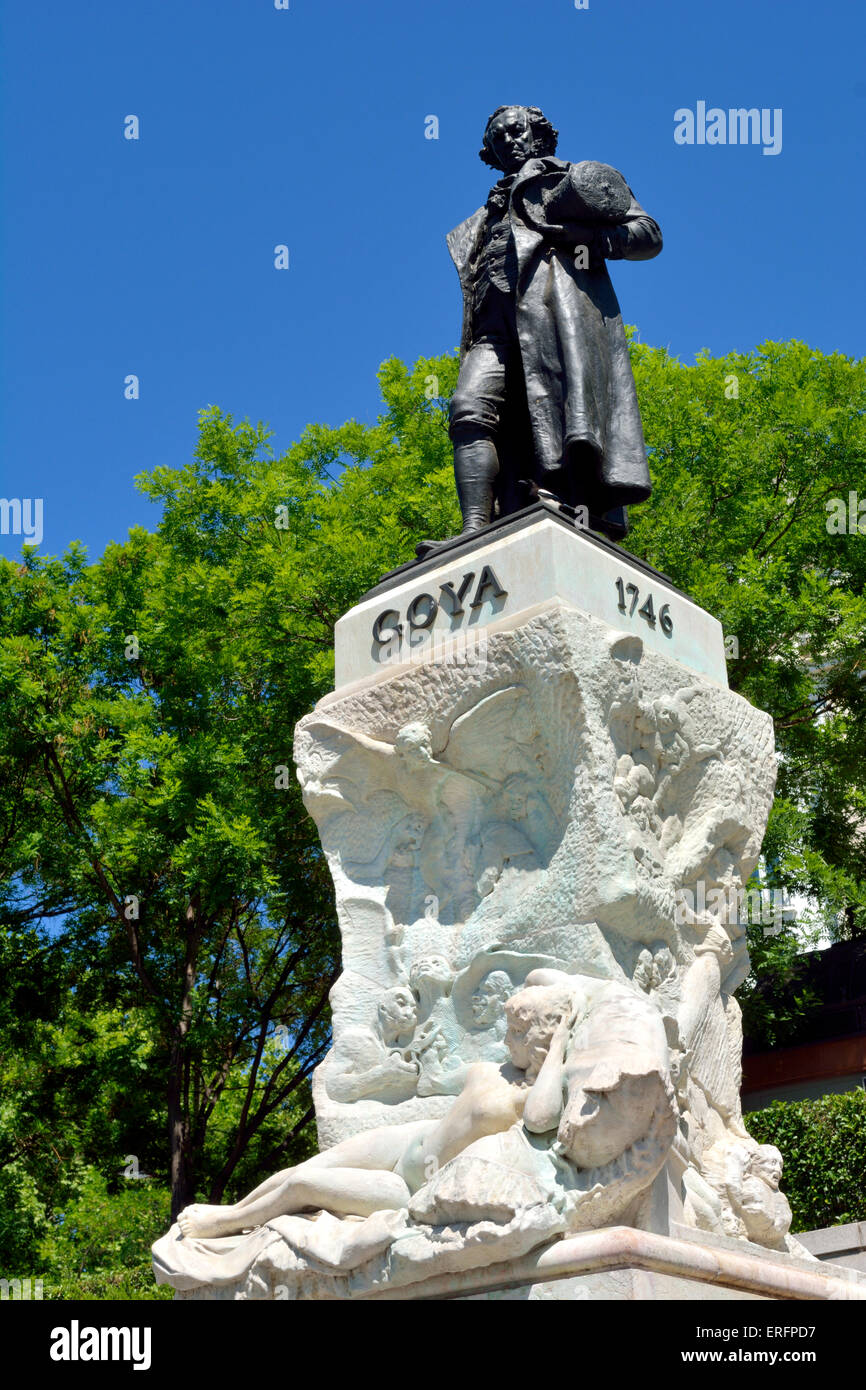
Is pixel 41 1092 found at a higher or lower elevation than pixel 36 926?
lower

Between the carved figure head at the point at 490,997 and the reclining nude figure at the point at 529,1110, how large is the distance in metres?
0.31

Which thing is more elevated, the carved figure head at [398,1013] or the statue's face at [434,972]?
the statue's face at [434,972]

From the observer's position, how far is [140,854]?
45.4 feet

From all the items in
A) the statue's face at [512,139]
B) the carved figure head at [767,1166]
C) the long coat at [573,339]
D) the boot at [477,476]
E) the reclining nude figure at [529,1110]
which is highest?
the statue's face at [512,139]

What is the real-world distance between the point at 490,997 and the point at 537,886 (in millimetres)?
453

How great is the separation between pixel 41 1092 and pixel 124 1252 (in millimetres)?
2206

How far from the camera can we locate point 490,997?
18.7ft

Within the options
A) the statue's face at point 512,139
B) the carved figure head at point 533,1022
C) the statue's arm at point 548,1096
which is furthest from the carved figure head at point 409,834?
the statue's face at point 512,139

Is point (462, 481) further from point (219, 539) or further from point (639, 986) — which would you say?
point (219, 539)

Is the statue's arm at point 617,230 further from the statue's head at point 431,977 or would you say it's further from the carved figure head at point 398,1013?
the carved figure head at point 398,1013

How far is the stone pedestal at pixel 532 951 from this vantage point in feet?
15.3

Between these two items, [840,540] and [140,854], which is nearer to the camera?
[140,854]

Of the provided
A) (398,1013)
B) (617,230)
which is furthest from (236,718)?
(398,1013)
